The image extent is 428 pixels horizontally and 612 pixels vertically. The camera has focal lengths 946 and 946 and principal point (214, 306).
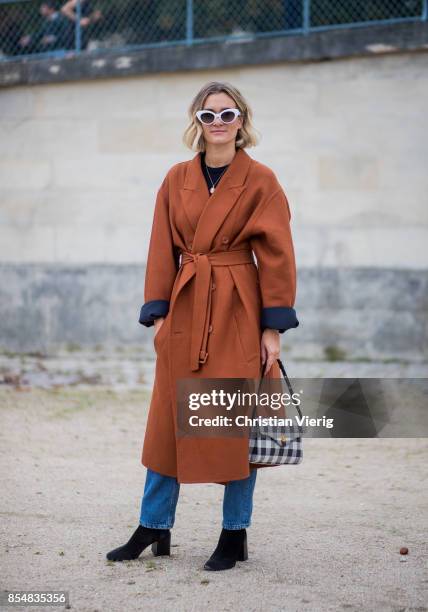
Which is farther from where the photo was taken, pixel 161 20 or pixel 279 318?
pixel 161 20

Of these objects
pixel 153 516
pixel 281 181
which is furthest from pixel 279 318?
pixel 281 181

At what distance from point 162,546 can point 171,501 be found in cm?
22

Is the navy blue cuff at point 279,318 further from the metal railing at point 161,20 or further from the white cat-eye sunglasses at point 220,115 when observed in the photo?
the metal railing at point 161,20

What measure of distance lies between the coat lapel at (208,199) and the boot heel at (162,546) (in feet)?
3.97

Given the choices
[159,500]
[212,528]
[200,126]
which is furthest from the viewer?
[212,528]

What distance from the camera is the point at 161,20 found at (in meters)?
9.82

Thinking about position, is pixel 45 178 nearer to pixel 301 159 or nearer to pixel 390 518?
pixel 301 159

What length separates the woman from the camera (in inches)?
148

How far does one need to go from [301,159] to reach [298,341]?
175cm

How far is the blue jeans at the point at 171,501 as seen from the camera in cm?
387

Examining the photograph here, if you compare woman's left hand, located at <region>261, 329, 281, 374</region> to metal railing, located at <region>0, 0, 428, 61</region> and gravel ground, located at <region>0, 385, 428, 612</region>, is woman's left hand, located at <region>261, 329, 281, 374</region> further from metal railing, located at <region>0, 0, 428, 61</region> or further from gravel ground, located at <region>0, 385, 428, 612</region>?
metal railing, located at <region>0, 0, 428, 61</region>

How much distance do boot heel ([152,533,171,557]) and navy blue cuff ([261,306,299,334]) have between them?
1.00 metres

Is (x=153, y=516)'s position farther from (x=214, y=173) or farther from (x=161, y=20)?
(x=161, y=20)

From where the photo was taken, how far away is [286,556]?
404 centimetres
